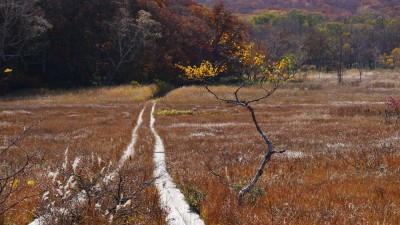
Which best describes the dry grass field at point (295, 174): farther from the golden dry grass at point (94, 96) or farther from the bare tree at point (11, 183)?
the golden dry grass at point (94, 96)

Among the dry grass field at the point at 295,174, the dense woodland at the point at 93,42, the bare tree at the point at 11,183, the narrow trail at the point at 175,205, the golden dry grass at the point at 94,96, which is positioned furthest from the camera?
the dense woodland at the point at 93,42

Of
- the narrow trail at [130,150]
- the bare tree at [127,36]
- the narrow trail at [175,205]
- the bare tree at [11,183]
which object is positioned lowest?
the narrow trail at [130,150]

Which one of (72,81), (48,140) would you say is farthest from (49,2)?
(48,140)

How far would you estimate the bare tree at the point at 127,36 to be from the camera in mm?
63125

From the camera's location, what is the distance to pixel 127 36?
216 feet

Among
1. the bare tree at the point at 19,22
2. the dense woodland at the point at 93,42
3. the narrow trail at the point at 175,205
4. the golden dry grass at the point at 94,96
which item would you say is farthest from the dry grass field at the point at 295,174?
the bare tree at the point at 19,22

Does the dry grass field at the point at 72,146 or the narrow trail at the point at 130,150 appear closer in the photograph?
the dry grass field at the point at 72,146

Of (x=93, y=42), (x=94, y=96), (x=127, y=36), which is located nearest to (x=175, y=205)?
(x=94, y=96)

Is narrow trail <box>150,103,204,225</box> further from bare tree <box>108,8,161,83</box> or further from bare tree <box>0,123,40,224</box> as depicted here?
bare tree <box>108,8,161,83</box>

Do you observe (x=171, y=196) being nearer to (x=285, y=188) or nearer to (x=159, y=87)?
(x=285, y=188)

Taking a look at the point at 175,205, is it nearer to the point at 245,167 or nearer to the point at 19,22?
the point at 245,167

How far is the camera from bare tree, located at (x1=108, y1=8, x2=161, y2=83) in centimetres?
6312

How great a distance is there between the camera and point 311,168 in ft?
40.5

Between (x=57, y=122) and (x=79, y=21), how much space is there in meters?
41.2
